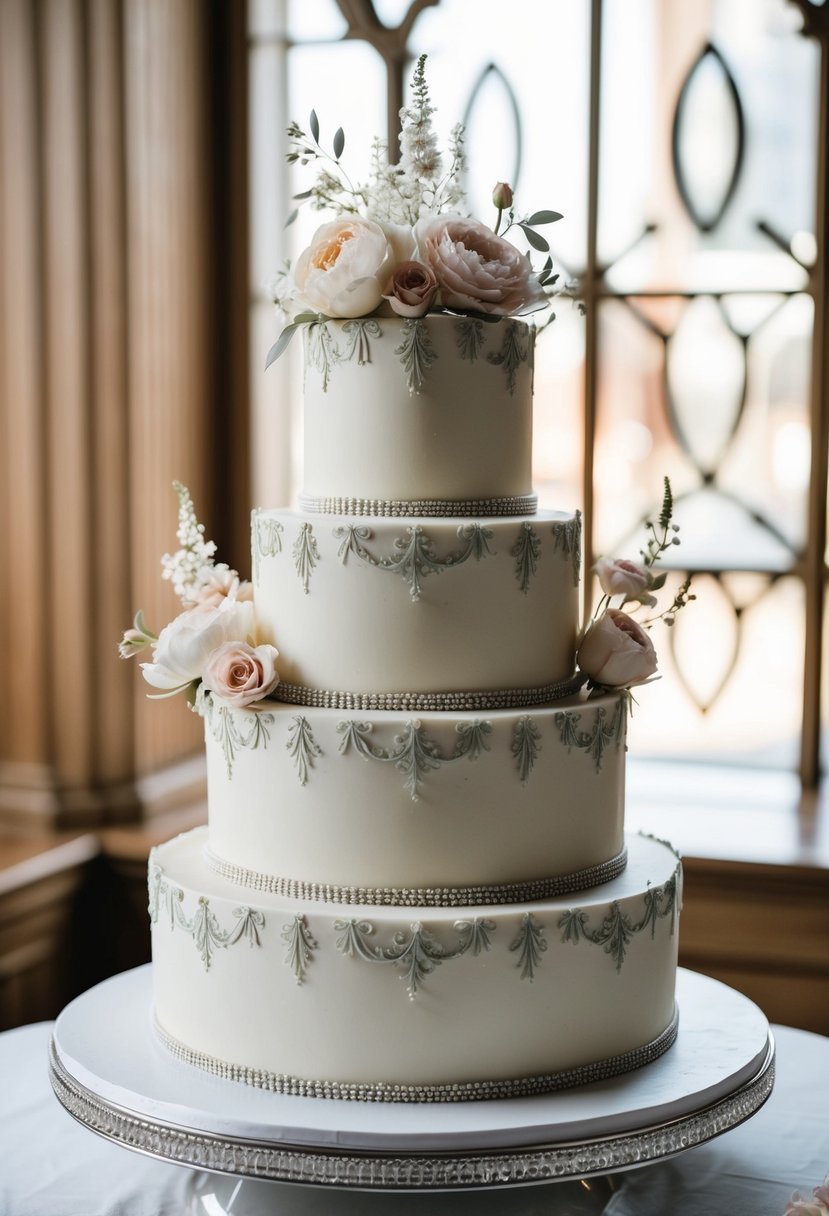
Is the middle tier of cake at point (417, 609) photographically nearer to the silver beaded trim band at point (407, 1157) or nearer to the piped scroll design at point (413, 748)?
the piped scroll design at point (413, 748)

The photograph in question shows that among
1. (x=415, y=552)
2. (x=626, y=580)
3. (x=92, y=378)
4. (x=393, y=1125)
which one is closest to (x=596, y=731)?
(x=626, y=580)

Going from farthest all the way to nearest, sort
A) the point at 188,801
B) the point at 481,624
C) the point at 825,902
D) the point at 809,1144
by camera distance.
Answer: the point at 188,801
the point at 825,902
the point at 809,1144
the point at 481,624

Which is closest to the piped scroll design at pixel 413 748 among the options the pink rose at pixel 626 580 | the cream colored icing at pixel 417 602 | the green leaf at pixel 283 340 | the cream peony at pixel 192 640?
the cream colored icing at pixel 417 602

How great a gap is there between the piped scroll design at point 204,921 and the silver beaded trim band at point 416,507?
593 millimetres

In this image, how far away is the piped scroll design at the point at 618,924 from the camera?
1.99 meters

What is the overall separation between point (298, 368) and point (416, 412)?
2101 millimetres

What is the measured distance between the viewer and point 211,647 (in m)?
2.10

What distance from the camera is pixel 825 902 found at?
327cm

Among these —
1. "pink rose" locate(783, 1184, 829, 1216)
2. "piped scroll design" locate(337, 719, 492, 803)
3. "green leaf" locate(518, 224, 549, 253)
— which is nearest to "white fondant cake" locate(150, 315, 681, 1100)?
"piped scroll design" locate(337, 719, 492, 803)

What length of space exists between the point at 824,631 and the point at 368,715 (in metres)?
2.06

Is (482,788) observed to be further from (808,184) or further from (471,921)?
(808,184)

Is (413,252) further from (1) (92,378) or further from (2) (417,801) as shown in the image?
(1) (92,378)

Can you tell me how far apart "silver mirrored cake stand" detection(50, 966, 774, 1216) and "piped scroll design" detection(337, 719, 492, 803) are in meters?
0.44

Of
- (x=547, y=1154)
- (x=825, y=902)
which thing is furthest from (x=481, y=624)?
(x=825, y=902)
